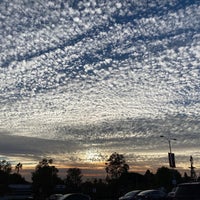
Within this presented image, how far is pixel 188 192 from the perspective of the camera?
14.9m

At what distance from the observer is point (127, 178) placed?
9875 centimetres

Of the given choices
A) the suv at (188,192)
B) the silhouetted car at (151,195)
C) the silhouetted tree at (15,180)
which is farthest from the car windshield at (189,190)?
the silhouetted tree at (15,180)

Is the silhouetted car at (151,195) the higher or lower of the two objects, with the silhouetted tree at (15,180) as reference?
lower

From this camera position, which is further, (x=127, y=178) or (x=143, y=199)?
(x=127, y=178)

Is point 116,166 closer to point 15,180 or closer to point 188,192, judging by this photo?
point 15,180

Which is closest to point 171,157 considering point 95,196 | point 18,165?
point 95,196

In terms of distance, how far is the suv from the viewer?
48.1ft

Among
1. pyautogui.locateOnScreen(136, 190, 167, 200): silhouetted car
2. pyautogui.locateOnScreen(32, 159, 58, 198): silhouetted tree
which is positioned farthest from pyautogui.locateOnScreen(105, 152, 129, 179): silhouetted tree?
pyautogui.locateOnScreen(136, 190, 167, 200): silhouetted car

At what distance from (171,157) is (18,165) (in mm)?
104390

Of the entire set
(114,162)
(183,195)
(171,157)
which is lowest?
(183,195)

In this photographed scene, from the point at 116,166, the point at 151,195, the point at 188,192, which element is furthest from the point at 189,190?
the point at 116,166

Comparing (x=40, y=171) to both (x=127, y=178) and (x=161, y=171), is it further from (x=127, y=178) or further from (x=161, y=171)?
(x=161, y=171)

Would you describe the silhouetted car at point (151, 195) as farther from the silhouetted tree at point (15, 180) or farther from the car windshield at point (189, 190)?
the silhouetted tree at point (15, 180)

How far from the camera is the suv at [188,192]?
14648 millimetres
